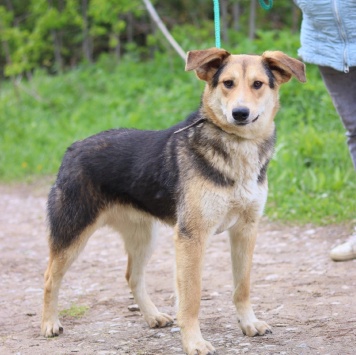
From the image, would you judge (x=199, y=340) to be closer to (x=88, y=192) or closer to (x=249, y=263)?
(x=249, y=263)

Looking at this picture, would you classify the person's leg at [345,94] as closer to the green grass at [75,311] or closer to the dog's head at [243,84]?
the dog's head at [243,84]

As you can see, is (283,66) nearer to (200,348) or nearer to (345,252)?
(200,348)

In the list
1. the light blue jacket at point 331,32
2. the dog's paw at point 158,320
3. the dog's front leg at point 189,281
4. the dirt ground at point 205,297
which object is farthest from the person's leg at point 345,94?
the dog's front leg at point 189,281

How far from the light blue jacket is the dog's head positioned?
39.0 inches

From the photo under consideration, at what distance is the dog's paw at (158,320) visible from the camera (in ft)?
14.4

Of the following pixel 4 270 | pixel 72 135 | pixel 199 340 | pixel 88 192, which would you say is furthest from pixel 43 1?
pixel 199 340

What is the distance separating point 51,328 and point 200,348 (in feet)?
3.52

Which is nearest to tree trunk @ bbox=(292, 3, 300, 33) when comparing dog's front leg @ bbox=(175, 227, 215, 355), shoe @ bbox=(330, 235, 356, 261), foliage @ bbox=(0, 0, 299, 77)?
foliage @ bbox=(0, 0, 299, 77)

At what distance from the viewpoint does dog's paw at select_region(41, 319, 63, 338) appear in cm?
428

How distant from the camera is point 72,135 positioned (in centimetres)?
1070

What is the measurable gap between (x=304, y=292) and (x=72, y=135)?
659cm

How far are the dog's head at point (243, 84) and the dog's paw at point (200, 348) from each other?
1.20 metres

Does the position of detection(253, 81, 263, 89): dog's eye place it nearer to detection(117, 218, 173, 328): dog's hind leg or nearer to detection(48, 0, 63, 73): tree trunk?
detection(117, 218, 173, 328): dog's hind leg

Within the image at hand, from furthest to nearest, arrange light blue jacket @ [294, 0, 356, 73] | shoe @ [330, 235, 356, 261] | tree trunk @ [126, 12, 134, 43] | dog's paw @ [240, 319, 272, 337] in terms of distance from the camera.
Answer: tree trunk @ [126, 12, 134, 43] < shoe @ [330, 235, 356, 261] < light blue jacket @ [294, 0, 356, 73] < dog's paw @ [240, 319, 272, 337]
